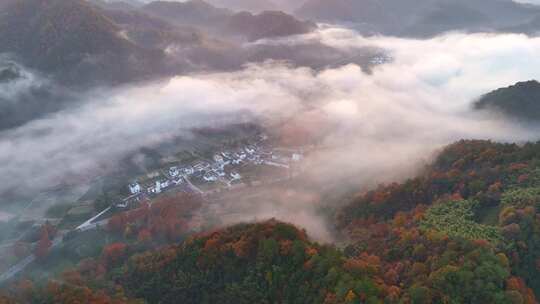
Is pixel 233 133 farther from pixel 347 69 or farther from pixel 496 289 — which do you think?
pixel 496 289

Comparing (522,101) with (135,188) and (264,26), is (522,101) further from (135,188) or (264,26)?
(264,26)

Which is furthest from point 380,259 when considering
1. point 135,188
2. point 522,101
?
point 522,101

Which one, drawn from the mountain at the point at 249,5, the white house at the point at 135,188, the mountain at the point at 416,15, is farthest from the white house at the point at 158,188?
the mountain at the point at 249,5

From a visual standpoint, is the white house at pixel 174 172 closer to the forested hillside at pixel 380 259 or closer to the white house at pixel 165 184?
the white house at pixel 165 184

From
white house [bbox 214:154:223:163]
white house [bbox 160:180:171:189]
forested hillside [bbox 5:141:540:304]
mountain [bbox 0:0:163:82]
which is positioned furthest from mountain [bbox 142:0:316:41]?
forested hillside [bbox 5:141:540:304]

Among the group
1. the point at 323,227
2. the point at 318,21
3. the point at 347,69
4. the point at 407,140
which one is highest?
the point at 318,21

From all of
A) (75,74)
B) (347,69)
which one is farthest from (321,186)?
(347,69)
